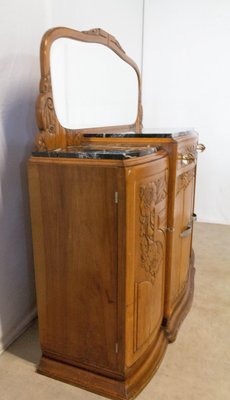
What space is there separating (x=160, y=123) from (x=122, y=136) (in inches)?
66.5

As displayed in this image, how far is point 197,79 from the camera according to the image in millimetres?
2688

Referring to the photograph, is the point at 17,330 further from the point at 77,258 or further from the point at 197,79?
the point at 197,79

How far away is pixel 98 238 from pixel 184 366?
66 cm

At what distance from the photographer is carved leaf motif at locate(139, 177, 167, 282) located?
3.19 ft

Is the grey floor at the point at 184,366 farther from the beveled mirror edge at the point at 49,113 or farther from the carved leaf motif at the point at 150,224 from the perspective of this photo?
the beveled mirror edge at the point at 49,113

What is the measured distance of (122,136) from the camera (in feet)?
4.24

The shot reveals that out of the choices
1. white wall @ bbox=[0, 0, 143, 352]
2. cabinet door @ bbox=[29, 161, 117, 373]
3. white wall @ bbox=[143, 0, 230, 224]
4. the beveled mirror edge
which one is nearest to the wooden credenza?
cabinet door @ bbox=[29, 161, 117, 373]

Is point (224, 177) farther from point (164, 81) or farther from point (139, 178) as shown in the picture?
point (139, 178)

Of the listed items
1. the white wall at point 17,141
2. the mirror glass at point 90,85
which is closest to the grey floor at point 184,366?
the white wall at point 17,141

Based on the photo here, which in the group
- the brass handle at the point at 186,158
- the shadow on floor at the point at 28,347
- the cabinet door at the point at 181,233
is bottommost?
the shadow on floor at the point at 28,347

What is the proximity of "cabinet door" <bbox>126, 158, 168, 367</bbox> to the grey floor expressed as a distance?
5.9 inches

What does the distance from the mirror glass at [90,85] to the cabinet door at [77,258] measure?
353mm

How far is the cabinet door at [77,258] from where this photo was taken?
936 millimetres

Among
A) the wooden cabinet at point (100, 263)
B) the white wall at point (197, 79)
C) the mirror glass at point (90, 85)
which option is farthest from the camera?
the white wall at point (197, 79)
